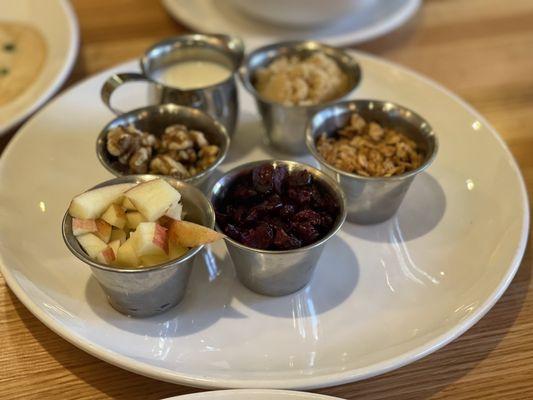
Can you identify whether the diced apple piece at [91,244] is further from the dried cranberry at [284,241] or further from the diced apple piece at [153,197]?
the dried cranberry at [284,241]

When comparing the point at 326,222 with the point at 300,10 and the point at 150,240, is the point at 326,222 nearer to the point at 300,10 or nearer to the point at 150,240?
the point at 150,240

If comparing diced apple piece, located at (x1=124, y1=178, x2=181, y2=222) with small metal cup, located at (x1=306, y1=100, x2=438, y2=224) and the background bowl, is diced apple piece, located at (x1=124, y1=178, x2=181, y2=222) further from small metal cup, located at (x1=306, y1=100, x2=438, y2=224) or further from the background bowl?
the background bowl

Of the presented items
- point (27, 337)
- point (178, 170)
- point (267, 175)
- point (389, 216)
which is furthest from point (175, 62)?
point (27, 337)

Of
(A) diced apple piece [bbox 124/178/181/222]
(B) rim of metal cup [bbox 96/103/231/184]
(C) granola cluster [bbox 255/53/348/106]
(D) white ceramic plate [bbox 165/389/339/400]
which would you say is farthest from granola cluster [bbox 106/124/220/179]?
(D) white ceramic plate [bbox 165/389/339/400]

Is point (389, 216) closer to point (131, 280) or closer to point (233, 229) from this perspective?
point (233, 229)

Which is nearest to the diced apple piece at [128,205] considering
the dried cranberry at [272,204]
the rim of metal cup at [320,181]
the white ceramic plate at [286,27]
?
the rim of metal cup at [320,181]
